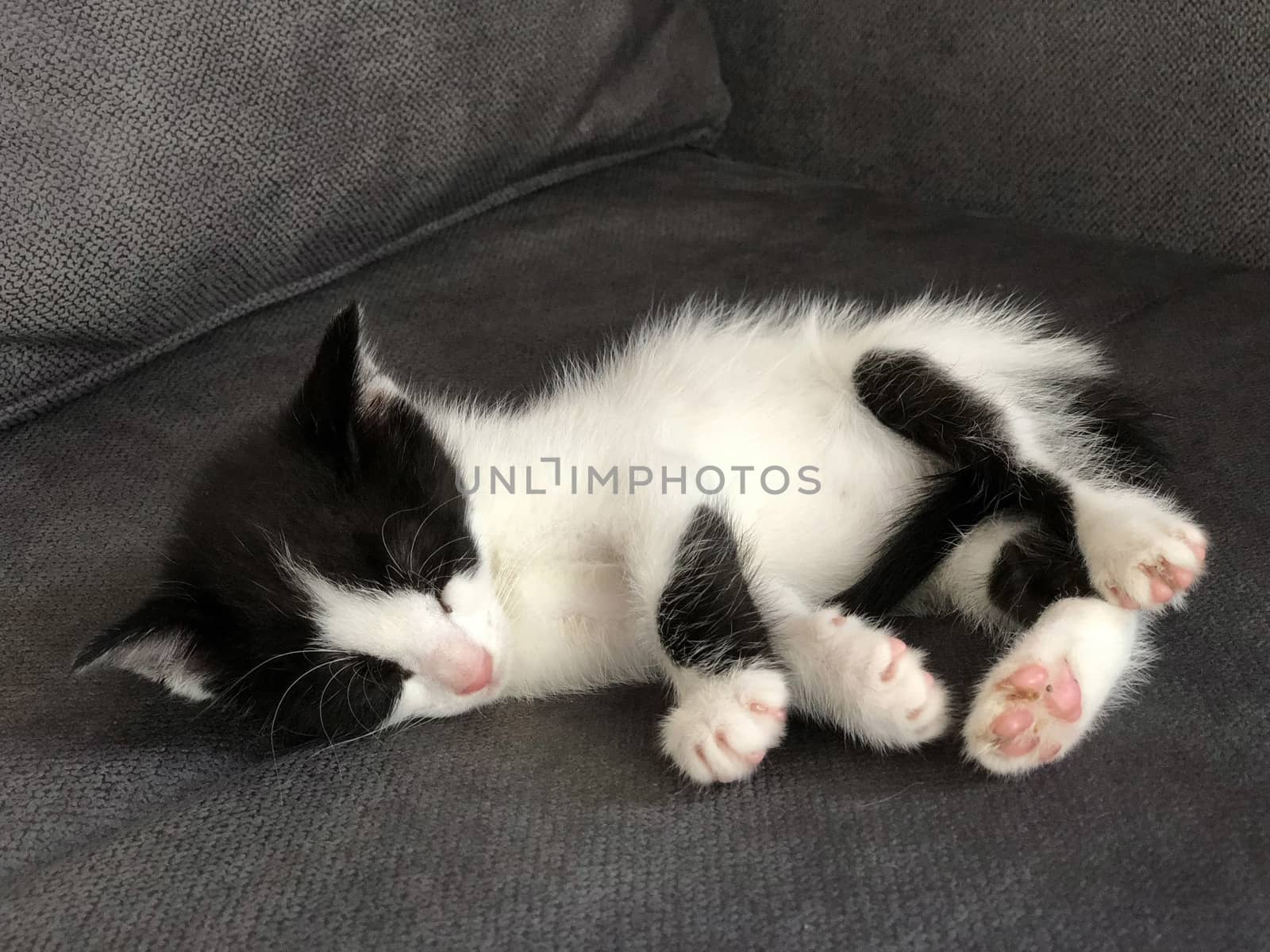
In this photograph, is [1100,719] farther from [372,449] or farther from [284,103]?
[284,103]

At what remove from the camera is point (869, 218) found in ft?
6.63

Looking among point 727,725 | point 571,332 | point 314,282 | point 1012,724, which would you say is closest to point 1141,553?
point 1012,724

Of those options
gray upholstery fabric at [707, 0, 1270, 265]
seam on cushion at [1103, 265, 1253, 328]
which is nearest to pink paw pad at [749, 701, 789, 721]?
seam on cushion at [1103, 265, 1253, 328]

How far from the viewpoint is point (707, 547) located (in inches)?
45.0

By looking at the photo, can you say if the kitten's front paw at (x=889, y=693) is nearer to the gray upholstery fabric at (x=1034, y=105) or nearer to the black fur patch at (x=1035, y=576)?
the black fur patch at (x=1035, y=576)

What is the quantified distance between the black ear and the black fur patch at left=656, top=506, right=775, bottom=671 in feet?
1.38

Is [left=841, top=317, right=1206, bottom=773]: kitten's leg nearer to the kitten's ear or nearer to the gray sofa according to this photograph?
the gray sofa

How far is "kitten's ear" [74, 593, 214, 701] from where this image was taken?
3.41 ft

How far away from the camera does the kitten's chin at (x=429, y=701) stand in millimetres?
1115

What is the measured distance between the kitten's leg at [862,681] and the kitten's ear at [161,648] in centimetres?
66

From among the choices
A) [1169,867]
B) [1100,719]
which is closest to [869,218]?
[1100,719]

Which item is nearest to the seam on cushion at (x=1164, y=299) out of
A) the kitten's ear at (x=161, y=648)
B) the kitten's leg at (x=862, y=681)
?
the kitten's leg at (x=862, y=681)

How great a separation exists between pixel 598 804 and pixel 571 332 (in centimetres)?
105

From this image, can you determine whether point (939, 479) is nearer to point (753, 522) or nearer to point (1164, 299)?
point (753, 522)
